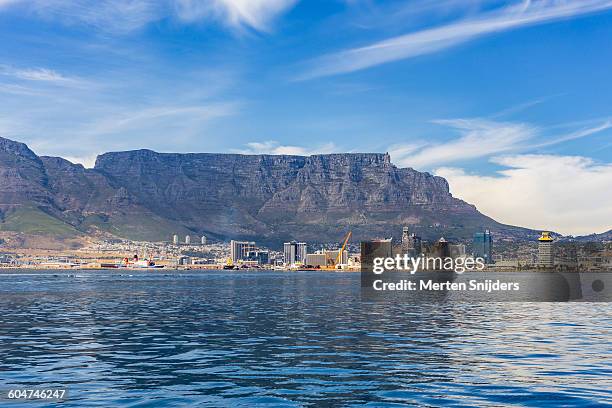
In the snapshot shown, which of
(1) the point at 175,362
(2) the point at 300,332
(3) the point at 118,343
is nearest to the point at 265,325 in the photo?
(2) the point at 300,332

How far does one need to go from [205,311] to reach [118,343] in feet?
129

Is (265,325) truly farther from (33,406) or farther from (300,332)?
(33,406)

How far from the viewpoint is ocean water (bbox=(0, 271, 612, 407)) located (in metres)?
35.5

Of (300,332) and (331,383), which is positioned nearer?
(331,383)

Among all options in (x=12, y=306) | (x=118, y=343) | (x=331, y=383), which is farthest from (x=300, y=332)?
(x=12, y=306)

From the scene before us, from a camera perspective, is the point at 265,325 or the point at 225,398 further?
the point at 265,325

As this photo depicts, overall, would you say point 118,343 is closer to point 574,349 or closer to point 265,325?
point 265,325

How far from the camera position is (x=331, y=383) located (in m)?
38.9

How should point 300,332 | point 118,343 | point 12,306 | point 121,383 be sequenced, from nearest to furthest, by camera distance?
point 121,383
point 118,343
point 300,332
point 12,306

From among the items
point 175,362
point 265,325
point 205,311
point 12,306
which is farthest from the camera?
point 12,306

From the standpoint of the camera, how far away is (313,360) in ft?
157

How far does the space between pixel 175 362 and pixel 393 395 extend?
1768 centimetres

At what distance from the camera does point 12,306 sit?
360ft

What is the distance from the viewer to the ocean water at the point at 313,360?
3547 centimetres
